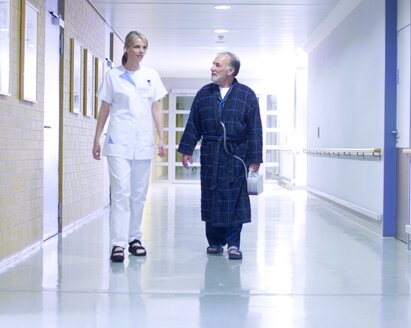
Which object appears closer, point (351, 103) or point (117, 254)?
point (117, 254)

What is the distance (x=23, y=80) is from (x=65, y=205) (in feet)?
6.75

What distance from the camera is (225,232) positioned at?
16.7 ft

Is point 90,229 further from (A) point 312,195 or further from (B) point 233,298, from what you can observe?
(A) point 312,195

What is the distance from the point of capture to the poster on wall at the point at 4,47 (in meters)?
4.46

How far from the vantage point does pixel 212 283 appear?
405cm

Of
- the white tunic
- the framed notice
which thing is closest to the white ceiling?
the framed notice

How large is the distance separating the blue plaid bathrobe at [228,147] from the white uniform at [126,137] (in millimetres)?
433

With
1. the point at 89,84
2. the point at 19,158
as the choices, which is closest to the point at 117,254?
the point at 19,158

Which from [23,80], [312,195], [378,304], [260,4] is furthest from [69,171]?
[312,195]

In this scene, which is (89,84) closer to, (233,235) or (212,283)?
(233,235)

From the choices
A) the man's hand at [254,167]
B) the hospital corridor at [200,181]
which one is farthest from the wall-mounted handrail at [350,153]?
the man's hand at [254,167]

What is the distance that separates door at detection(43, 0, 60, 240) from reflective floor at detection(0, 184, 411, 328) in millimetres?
259

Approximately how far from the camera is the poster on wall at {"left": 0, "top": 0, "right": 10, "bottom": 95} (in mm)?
4461

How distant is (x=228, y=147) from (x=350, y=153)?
3.76 metres
